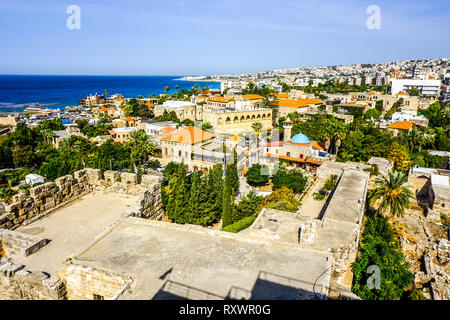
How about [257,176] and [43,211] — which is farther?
[257,176]

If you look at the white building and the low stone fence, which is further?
the white building

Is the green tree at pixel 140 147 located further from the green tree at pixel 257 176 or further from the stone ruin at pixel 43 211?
the stone ruin at pixel 43 211

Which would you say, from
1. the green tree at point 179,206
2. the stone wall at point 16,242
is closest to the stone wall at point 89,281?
the stone wall at point 16,242

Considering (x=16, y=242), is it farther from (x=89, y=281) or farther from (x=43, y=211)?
(x=89, y=281)

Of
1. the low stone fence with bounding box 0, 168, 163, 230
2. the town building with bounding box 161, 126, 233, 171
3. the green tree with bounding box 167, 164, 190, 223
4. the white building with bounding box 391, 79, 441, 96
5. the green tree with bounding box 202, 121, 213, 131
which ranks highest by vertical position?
the white building with bounding box 391, 79, 441, 96

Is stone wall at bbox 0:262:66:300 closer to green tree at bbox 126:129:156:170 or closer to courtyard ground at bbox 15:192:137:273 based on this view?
courtyard ground at bbox 15:192:137:273

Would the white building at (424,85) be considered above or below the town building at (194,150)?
above

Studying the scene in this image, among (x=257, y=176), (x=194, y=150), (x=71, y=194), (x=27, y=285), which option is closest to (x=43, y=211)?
(x=71, y=194)

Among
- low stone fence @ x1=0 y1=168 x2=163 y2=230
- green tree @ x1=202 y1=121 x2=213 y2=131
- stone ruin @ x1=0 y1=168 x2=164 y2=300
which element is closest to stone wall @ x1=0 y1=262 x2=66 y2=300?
stone ruin @ x1=0 y1=168 x2=164 y2=300
